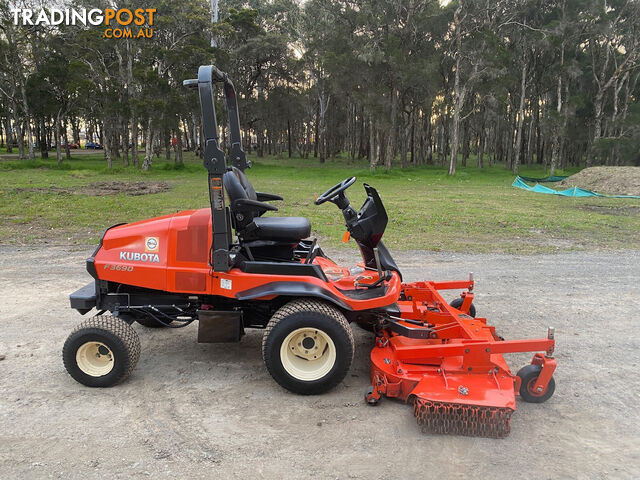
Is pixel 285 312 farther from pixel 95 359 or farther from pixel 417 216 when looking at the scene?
pixel 417 216

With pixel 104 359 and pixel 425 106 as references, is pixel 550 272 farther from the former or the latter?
pixel 425 106

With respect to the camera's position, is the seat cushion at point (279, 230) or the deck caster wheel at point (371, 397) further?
the seat cushion at point (279, 230)

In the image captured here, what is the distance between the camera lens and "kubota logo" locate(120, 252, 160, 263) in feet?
13.3

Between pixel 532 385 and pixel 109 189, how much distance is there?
19127 millimetres

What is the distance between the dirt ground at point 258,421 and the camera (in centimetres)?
300

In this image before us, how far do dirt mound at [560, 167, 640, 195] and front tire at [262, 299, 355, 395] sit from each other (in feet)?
72.1

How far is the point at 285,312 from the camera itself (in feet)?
12.4

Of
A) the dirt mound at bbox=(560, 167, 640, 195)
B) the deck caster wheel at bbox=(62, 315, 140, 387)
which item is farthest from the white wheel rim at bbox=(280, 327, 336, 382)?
the dirt mound at bbox=(560, 167, 640, 195)

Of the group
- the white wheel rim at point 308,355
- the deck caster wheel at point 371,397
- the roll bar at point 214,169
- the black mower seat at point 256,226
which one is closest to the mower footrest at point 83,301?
the roll bar at point 214,169

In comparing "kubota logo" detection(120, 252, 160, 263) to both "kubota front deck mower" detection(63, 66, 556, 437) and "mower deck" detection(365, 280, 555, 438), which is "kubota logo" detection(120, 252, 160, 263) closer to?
"kubota front deck mower" detection(63, 66, 556, 437)

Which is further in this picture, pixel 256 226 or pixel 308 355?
pixel 256 226

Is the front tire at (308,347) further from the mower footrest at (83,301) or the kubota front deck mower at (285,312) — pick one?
the mower footrest at (83,301)

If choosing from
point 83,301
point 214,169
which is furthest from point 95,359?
point 214,169

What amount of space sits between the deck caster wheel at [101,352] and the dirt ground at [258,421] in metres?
0.12
